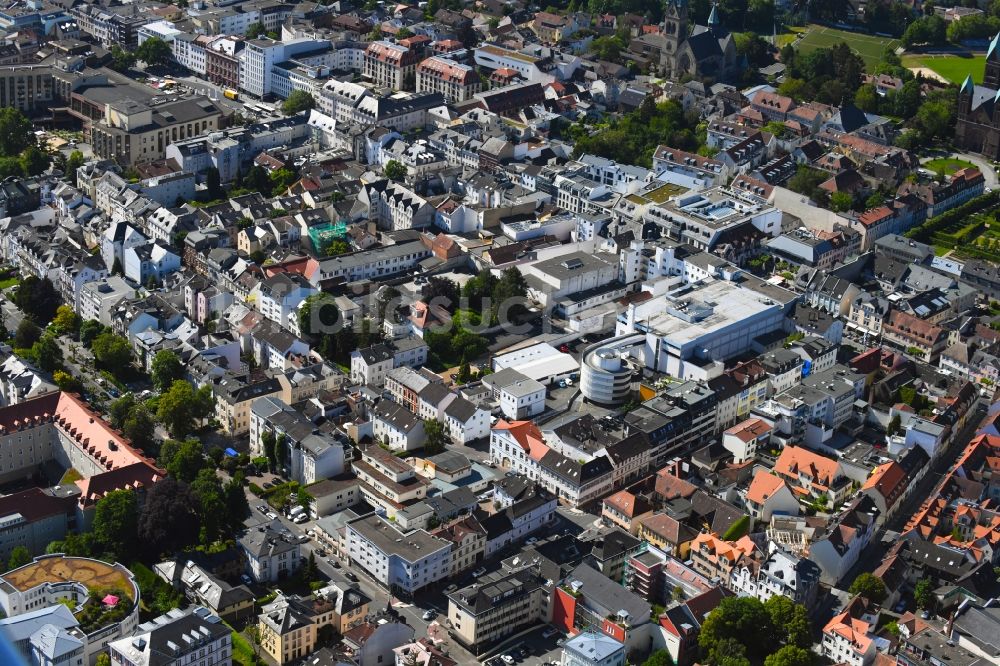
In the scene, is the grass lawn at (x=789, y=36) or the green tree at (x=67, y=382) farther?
the grass lawn at (x=789, y=36)

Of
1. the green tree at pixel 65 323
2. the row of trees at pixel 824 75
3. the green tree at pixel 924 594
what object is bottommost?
the green tree at pixel 65 323

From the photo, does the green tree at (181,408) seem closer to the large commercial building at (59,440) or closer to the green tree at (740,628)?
the large commercial building at (59,440)

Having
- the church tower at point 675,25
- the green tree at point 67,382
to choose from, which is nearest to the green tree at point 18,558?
the green tree at point 67,382

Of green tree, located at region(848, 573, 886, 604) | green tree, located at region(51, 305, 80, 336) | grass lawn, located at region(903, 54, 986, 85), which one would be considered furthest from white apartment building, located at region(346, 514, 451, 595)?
grass lawn, located at region(903, 54, 986, 85)

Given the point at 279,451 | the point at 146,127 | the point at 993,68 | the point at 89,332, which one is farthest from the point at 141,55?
the point at 993,68

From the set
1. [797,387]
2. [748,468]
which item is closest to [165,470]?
[748,468]

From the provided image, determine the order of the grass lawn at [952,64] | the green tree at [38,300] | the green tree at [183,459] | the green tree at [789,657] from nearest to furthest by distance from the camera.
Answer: the green tree at [789,657] → the green tree at [183,459] → the green tree at [38,300] → the grass lawn at [952,64]

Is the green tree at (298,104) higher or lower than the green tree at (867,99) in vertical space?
lower

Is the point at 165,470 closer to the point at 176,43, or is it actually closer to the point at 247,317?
the point at 247,317
